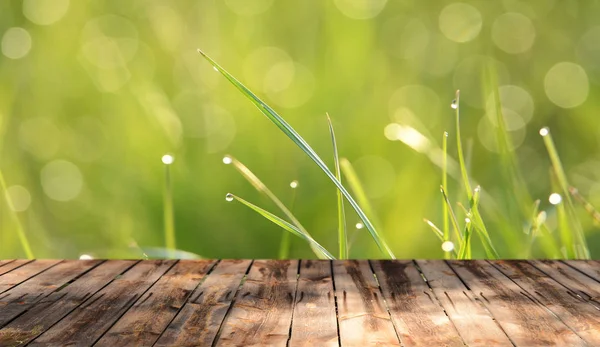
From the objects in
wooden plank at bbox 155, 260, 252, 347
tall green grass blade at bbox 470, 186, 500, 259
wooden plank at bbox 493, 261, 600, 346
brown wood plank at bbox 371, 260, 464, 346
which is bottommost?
wooden plank at bbox 493, 261, 600, 346

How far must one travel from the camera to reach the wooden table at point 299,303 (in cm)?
114

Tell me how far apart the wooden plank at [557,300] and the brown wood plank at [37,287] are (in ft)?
3.32

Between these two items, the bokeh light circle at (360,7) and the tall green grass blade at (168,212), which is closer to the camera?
the tall green grass blade at (168,212)

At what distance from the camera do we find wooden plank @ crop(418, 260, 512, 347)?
1136 mm

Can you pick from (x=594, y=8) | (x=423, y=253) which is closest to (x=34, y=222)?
(x=423, y=253)

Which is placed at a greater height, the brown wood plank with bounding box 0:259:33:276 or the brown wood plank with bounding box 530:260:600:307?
the brown wood plank with bounding box 0:259:33:276

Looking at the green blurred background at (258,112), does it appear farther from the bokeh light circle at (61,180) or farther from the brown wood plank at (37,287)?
the brown wood plank at (37,287)

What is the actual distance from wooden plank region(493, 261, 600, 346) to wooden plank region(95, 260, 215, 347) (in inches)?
28.3

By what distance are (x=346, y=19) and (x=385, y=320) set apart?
1164 mm

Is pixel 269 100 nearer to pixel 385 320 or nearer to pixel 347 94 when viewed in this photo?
pixel 347 94

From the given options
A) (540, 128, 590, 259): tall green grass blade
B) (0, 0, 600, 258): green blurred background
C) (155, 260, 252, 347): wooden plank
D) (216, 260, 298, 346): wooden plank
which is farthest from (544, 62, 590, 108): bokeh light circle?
(155, 260, 252, 347): wooden plank

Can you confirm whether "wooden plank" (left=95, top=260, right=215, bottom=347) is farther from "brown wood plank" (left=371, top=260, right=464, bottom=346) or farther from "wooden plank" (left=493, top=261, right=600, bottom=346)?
"wooden plank" (left=493, top=261, right=600, bottom=346)

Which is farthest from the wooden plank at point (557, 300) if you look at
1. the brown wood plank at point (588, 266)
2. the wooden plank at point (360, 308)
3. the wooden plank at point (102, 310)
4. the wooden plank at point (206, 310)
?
the wooden plank at point (102, 310)

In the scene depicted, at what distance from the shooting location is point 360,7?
2.17 metres
